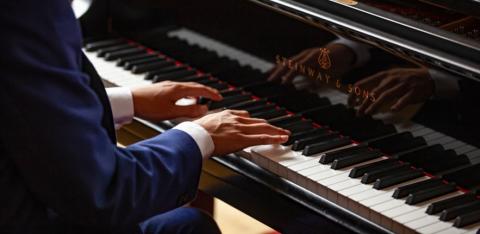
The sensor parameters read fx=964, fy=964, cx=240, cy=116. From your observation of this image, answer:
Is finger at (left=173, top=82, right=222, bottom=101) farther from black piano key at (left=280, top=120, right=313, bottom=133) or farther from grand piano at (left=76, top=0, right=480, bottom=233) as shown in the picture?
black piano key at (left=280, top=120, right=313, bottom=133)

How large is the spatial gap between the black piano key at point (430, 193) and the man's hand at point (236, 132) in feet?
1.21

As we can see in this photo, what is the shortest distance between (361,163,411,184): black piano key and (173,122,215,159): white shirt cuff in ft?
1.15

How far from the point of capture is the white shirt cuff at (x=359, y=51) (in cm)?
228

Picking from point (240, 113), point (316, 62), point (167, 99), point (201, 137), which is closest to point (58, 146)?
point (201, 137)

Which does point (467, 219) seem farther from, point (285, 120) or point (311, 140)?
point (285, 120)

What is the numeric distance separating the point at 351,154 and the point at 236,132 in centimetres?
28

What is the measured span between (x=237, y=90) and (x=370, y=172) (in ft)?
2.12

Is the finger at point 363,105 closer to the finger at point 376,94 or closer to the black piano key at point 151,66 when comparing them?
the finger at point 376,94

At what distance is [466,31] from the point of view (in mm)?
2203

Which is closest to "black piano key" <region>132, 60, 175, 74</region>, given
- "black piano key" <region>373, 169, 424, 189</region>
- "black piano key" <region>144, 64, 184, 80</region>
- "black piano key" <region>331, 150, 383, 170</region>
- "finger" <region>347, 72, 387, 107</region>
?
"black piano key" <region>144, 64, 184, 80</region>

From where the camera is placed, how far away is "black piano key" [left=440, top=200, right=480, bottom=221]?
78.7 inches

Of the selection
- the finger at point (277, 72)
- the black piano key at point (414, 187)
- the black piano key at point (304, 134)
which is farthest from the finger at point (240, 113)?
the black piano key at point (414, 187)

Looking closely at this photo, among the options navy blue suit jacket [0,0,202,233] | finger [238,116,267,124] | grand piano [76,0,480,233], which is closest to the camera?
navy blue suit jacket [0,0,202,233]

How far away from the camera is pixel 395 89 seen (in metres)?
2.26
